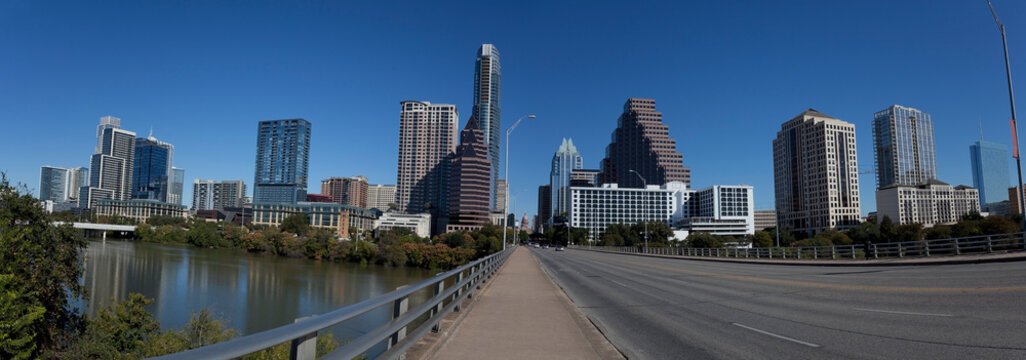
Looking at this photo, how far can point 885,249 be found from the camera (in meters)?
37.2

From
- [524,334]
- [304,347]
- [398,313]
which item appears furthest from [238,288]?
[304,347]

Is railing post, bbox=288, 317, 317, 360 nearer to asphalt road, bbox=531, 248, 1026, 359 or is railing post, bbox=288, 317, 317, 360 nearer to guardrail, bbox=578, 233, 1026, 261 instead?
asphalt road, bbox=531, 248, 1026, 359

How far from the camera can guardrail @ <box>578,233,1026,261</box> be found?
98.0 feet

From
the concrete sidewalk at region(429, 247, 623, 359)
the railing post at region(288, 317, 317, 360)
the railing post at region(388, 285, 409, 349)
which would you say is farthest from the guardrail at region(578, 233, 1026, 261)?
the railing post at region(288, 317, 317, 360)

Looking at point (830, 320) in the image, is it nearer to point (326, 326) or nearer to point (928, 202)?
point (326, 326)

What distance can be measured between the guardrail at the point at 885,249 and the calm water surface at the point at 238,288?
35762 mm

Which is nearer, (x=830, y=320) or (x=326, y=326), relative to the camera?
(x=326, y=326)

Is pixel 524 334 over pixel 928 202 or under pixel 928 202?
under

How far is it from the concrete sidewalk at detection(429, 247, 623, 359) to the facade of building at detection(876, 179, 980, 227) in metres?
223

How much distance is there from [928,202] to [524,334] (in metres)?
241

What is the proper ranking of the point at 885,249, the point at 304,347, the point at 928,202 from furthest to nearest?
the point at 928,202
the point at 885,249
the point at 304,347

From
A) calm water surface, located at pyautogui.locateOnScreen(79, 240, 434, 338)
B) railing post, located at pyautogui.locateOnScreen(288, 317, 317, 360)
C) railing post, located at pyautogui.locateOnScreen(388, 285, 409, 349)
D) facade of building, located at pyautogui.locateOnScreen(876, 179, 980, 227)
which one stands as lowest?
calm water surface, located at pyautogui.locateOnScreen(79, 240, 434, 338)

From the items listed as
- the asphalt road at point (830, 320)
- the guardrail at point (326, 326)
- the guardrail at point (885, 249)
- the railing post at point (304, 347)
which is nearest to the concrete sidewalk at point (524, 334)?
the asphalt road at point (830, 320)

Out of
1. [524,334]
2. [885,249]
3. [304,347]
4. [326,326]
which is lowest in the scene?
[524,334]
